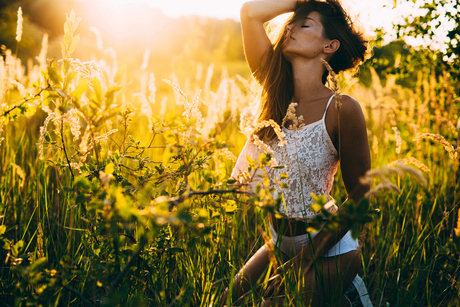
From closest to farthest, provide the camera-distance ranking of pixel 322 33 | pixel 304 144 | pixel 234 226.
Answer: pixel 304 144 < pixel 322 33 < pixel 234 226

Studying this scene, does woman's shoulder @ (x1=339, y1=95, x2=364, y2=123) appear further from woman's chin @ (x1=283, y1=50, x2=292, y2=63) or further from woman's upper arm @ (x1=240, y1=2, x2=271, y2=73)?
woman's upper arm @ (x1=240, y1=2, x2=271, y2=73)

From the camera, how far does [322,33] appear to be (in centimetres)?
160

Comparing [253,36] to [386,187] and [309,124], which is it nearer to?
[309,124]

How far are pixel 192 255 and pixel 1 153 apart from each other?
1.67m

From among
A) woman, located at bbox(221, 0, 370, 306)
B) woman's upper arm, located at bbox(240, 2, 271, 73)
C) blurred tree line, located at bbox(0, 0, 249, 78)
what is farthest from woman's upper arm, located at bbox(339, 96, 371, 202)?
blurred tree line, located at bbox(0, 0, 249, 78)

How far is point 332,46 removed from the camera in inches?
63.9

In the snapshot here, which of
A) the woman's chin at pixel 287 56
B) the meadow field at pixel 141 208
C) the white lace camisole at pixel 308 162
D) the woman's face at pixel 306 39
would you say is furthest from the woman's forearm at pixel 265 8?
the white lace camisole at pixel 308 162

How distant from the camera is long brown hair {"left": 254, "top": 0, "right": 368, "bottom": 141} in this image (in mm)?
1639

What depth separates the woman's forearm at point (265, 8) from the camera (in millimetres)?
1679

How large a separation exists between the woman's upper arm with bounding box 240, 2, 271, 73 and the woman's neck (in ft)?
0.77

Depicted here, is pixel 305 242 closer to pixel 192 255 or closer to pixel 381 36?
pixel 192 255

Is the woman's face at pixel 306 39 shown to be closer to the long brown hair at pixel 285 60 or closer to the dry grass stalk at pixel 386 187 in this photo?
the long brown hair at pixel 285 60

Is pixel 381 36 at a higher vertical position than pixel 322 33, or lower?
higher

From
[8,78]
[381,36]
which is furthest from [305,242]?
[8,78]
